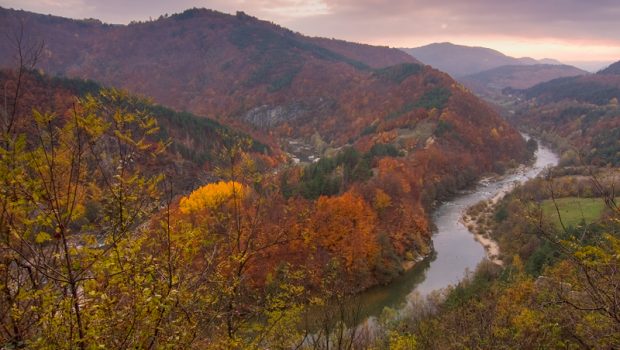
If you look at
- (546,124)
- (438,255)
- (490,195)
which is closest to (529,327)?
(438,255)

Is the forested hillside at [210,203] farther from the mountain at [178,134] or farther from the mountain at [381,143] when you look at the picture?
the mountain at [178,134]

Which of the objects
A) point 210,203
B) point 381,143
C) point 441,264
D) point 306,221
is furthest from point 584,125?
point 306,221

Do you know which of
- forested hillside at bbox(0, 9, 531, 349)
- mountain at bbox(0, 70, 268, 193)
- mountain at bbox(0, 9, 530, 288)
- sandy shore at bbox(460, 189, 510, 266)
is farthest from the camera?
mountain at bbox(0, 70, 268, 193)

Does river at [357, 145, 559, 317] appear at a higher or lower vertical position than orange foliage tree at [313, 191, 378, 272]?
lower

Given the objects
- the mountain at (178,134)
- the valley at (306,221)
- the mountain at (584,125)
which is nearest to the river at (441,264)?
the valley at (306,221)

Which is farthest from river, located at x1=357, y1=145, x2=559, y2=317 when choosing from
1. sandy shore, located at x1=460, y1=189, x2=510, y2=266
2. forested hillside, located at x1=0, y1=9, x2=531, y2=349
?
forested hillside, located at x1=0, y1=9, x2=531, y2=349

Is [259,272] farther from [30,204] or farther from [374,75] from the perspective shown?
[374,75]

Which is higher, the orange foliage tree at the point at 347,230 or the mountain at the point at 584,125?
the mountain at the point at 584,125

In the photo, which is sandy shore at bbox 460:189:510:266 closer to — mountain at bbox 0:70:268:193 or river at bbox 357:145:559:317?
river at bbox 357:145:559:317
